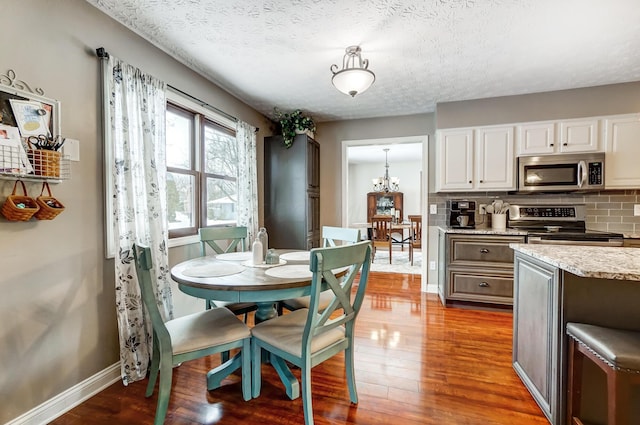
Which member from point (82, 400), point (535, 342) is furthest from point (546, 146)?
point (82, 400)

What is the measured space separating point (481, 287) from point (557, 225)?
1183mm

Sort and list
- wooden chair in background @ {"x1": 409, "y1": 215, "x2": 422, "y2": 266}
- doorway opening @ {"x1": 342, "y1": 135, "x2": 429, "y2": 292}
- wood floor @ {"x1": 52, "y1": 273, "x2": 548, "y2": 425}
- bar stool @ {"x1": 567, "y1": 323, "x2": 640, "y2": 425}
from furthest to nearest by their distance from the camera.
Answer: doorway opening @ {"x1": 342, "y1": 135, "x2": 429, "y2": 292} → wooden chair in background @ {"x1": 409, "y1": 215, "x2": 422, "y2": 266} → wood floor @ {"x1": 52, "y1": 273, "x2": 548, "y2": 425} → bar stool @ {"x1": 567, "y1": 323, "x2": 640, "y2": 425}

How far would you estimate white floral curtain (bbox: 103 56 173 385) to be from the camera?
6.31 ft

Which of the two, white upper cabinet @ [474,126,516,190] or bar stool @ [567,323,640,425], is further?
white upper cabinet @ [474,126,516,190]

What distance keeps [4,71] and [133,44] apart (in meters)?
0.90

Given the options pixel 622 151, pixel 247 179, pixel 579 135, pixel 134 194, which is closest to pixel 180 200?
pixel 134 194

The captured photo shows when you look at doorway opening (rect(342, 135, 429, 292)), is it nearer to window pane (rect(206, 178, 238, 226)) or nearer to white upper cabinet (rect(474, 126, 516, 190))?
white upper cabinet (rect(474, 126, 516, 190))

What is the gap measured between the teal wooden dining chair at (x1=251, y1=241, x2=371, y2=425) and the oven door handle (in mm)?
2939

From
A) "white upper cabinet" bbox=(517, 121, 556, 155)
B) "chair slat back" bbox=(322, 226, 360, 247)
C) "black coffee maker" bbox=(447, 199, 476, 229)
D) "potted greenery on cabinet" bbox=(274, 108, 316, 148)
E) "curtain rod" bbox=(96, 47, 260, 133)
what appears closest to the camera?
"curtain rod" bbox=(96, 47, 260, 133)

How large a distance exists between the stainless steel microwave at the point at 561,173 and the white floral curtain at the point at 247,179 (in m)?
3.07

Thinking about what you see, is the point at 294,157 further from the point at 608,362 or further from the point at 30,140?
the point at 608,362

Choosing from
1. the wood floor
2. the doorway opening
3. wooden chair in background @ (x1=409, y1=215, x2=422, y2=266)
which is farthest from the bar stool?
the doorway opening

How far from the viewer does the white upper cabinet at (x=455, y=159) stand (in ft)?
11.7

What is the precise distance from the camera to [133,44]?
2164 mm
